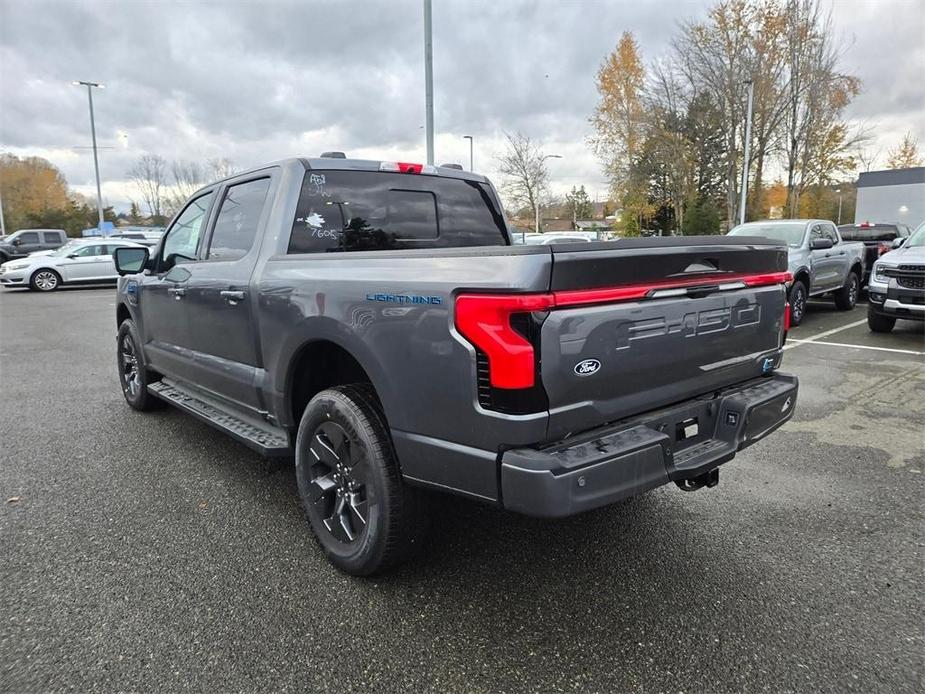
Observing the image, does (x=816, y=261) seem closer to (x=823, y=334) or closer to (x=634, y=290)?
(x=823, y=334)

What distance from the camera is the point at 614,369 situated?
2.25 m

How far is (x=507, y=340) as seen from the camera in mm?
2055

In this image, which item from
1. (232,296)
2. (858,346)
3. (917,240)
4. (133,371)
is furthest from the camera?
(917,240)

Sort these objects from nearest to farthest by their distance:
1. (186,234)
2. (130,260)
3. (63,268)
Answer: (186,234), (130,260), (63,268)

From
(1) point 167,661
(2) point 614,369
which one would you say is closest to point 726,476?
(2) point 614,369

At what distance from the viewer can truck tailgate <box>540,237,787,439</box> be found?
211 centimetres

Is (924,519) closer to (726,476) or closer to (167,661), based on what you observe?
(726,476)

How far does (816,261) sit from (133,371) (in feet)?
34.9

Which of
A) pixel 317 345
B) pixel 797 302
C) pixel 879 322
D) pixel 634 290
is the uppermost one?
pixel 634 290

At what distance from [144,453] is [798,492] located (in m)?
4.42

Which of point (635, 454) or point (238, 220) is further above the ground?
point (238, 220)

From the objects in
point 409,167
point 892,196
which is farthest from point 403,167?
point 892,196

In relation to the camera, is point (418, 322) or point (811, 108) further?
point (811, 108)

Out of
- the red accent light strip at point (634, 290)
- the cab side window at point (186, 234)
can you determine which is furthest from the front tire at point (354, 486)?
the cab side window at point (186, 234)
